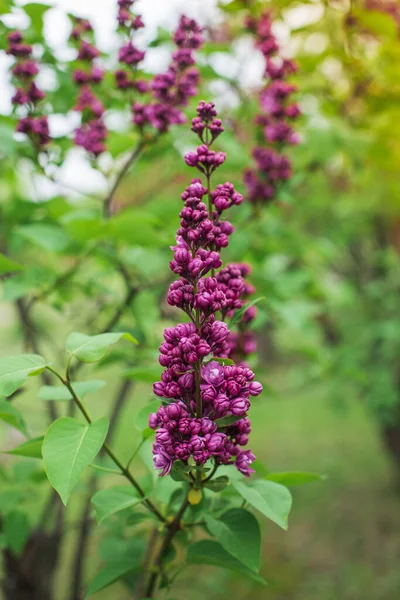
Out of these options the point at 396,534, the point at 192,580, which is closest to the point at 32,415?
the point at 192,580

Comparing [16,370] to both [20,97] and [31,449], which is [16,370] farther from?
[20,97]

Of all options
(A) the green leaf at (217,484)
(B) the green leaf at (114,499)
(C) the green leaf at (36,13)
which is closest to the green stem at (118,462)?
(B) the green leaf at (114,499)

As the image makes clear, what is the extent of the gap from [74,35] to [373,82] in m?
2.16

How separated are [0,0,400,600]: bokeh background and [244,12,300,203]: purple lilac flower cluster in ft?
0.32

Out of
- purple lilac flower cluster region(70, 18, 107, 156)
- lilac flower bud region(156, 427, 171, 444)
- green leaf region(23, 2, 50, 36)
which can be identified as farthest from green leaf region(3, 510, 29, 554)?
green leaf region(23, 2, 50, 36)

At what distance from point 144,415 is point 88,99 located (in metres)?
1.25

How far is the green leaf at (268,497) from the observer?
949mm

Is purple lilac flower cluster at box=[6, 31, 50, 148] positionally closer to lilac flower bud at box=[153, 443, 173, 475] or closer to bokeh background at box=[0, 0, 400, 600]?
bokeh background at box=[0, 0, 400, 600]

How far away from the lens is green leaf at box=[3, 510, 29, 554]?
171 centimetres

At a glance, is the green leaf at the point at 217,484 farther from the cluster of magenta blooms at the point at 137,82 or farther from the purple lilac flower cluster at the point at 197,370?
the cluster of magenta blooms at the point at 137,82

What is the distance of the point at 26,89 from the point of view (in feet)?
6.09

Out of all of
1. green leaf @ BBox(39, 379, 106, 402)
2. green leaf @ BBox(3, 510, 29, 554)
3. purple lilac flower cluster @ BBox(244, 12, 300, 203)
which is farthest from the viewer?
purple lilac flower cluster @ BBox(244, 12, 300, 203)

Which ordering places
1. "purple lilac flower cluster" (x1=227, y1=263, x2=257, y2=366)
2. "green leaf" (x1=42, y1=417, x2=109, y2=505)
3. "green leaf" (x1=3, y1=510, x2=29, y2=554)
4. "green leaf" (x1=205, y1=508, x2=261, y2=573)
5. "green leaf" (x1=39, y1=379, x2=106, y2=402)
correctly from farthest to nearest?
1. "green leaf" (x1=3, y1=510, x2=29, y2=554)
2. "purple lilac flower cluster" (x1=227, y1=263, x2=257, y2=366)
3. "green leaf" (x1=39, y1=379, x2=106, y2=402)
4. "green leaf" (x1=205, y1=508, x2=261, y2=573)
5. "green leaf" (x1=42, y1=417, x2=109, y2=505)

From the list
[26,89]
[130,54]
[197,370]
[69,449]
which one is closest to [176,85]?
[130,54]
